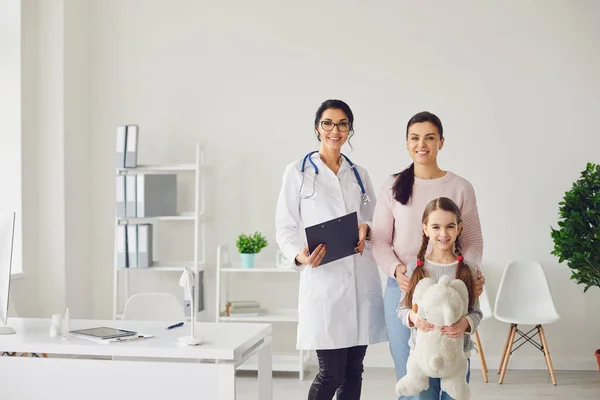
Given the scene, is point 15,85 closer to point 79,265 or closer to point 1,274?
point 79,265

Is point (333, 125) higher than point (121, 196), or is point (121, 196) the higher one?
point (333, 125)

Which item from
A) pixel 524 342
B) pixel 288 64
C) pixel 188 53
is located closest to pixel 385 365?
pixel 524 342

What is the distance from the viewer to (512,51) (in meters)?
5.02

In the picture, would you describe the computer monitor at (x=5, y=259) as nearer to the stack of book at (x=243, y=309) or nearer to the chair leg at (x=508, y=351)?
the stack of book at (x=243, y=309)

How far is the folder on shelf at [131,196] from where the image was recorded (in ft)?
16.2

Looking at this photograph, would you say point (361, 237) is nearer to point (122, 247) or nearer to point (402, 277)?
point (402, 277)

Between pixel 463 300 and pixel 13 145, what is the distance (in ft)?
11.8

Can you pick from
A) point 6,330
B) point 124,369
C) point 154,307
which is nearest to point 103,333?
point 124,369

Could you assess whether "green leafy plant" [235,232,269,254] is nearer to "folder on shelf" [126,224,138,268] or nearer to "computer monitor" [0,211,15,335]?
"folder on shelf" [126,224,138,268]

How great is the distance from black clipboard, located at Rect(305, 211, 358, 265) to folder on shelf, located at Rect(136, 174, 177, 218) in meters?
2.42

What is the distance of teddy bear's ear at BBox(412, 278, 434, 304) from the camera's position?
242cm

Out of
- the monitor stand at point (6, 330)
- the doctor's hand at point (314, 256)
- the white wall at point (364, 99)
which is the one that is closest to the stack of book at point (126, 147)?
the white wall at point (364, 99)

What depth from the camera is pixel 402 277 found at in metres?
2.57

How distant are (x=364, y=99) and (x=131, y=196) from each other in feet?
6.07
